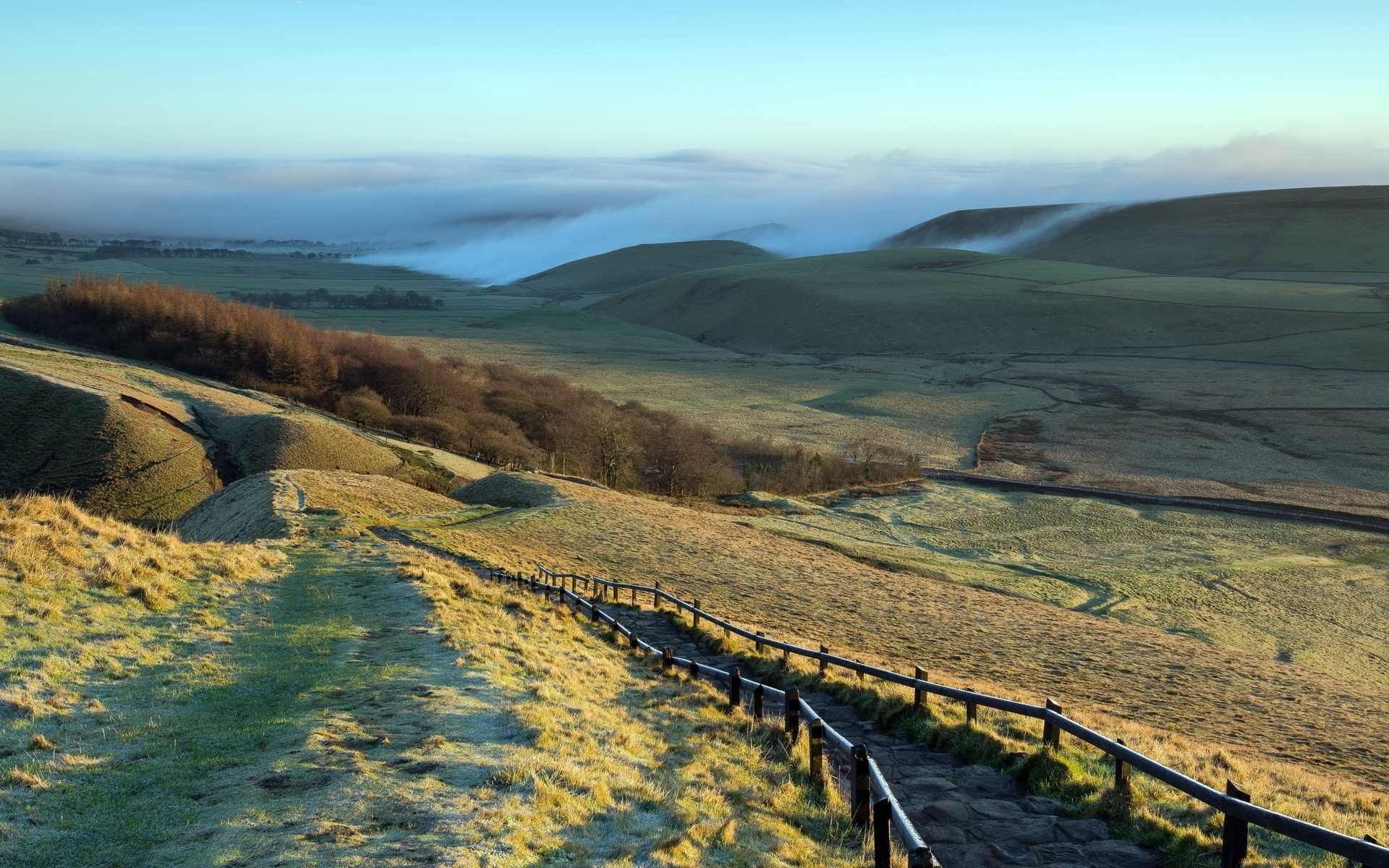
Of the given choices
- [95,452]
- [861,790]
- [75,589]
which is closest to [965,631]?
[861,790]

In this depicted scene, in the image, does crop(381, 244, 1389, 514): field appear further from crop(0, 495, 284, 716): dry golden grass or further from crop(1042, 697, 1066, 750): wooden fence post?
crop(0, 495, 284, 716): dry golden grass

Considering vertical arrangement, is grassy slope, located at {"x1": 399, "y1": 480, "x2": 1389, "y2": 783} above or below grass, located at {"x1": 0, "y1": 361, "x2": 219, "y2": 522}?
below

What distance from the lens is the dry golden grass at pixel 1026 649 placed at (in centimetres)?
1571

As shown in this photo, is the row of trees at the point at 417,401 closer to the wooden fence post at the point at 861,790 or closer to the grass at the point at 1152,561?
the grass at the point at 1152,561

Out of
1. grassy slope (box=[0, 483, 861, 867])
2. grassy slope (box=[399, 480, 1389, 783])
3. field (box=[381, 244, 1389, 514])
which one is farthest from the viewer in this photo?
field (box=[381, 244, 1389, 514])

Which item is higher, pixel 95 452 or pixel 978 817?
pixel 978 817

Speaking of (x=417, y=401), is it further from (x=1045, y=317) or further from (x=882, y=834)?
(x=1045, y=317)

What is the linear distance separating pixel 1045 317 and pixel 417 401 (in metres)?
120

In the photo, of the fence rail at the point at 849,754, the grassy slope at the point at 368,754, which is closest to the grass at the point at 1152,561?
the fence rail at the point at 849,754

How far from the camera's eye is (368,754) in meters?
10.0

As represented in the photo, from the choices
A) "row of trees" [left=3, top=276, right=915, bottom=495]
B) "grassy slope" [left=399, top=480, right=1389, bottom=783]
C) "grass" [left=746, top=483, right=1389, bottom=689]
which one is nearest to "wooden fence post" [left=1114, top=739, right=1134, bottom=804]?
"grassy slope" [left=399, top=480, right=1389, bottom=783]

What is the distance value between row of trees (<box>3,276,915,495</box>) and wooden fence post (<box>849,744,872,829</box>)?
53415mm

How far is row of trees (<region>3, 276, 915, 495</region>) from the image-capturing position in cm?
6644

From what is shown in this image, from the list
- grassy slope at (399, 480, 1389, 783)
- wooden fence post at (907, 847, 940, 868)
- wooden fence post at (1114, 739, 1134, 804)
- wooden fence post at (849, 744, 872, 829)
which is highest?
wooden fence post at (907, 847, 940, 868)
